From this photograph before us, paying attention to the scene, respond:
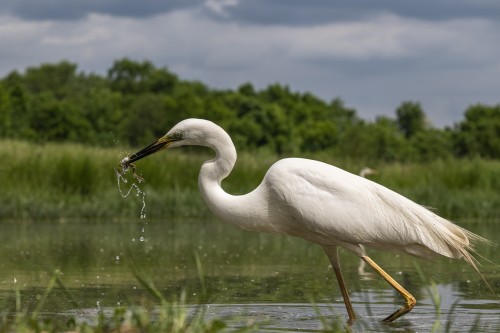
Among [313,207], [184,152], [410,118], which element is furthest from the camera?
[410,118]

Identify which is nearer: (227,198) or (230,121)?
(227,198)

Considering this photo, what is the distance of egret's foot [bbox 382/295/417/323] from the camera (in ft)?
24.9

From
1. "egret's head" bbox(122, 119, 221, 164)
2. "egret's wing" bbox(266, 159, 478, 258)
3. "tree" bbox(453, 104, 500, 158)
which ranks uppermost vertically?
"tree" bbox(453, 104, 500, 158)

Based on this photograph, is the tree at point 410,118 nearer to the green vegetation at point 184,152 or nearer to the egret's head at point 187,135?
the green vegetation at point 184,152

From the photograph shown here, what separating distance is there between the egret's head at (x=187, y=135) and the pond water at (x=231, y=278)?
2.88ft

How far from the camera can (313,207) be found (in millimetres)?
7500

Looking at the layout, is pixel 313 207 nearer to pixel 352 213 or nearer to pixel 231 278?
pixel 352 213

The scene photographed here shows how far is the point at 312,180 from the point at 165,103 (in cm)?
4915

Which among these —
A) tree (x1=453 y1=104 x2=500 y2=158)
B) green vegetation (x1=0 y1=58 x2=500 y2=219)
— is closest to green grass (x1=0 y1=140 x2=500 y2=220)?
green vegetation (x1=0 y1=58 x2=500 y2=219)

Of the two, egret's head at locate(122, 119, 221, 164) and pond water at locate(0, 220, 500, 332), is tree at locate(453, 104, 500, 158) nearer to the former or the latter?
pond water at locate(0, 220, 500, 332)

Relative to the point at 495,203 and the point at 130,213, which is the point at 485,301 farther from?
the point at 495,203

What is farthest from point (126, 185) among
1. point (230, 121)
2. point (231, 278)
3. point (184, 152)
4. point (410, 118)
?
point (410, 118)

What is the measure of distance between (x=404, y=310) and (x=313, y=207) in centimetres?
99

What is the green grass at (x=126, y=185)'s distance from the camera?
65.2 ft
